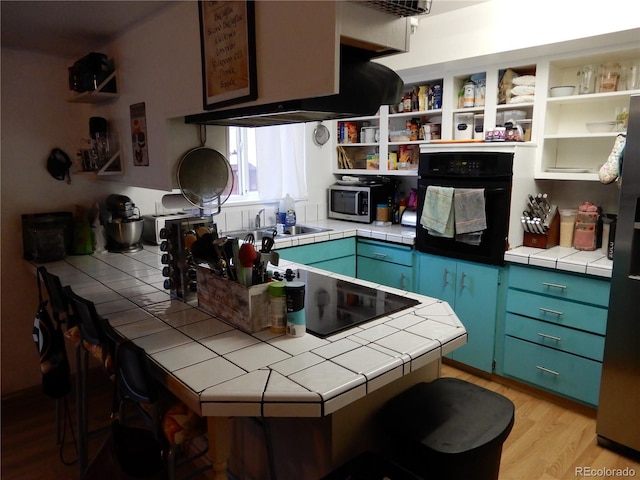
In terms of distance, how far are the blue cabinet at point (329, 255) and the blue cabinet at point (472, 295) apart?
618 millimetres

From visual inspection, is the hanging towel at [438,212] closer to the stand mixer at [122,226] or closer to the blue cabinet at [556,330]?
the blue cabinet at [556,330]

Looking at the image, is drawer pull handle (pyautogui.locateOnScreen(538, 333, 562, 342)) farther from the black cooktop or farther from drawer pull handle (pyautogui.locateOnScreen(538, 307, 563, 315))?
the black cooktop

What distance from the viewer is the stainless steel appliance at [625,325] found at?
2.12 metres

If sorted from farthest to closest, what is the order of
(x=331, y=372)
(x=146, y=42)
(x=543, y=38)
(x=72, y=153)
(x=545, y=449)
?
(x=72, y=153), (x=543, y=38), (x=545, y=449), (x=146, y=42), (x=331, y=372)

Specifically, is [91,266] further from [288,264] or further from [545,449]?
[545,449]

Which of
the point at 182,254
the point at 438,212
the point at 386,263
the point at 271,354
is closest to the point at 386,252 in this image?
→ the point at 386,263

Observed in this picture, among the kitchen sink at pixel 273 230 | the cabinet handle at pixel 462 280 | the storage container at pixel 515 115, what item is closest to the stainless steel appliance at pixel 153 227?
the kitchen sink at pixel 273 230

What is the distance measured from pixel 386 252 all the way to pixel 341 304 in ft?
5.68

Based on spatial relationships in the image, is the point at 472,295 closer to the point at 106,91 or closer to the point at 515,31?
the point at 515,31

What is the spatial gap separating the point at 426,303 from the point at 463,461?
25.1 inches

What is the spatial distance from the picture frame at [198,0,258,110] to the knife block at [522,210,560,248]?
2168 mm

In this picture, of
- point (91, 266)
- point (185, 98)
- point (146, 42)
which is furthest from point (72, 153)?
point (185, 98)

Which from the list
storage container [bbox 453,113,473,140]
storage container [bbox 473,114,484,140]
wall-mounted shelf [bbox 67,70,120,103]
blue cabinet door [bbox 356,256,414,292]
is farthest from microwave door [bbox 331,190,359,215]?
wall-mounted shelf [bbox 67,70,120,103]

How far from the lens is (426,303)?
5.97ft
